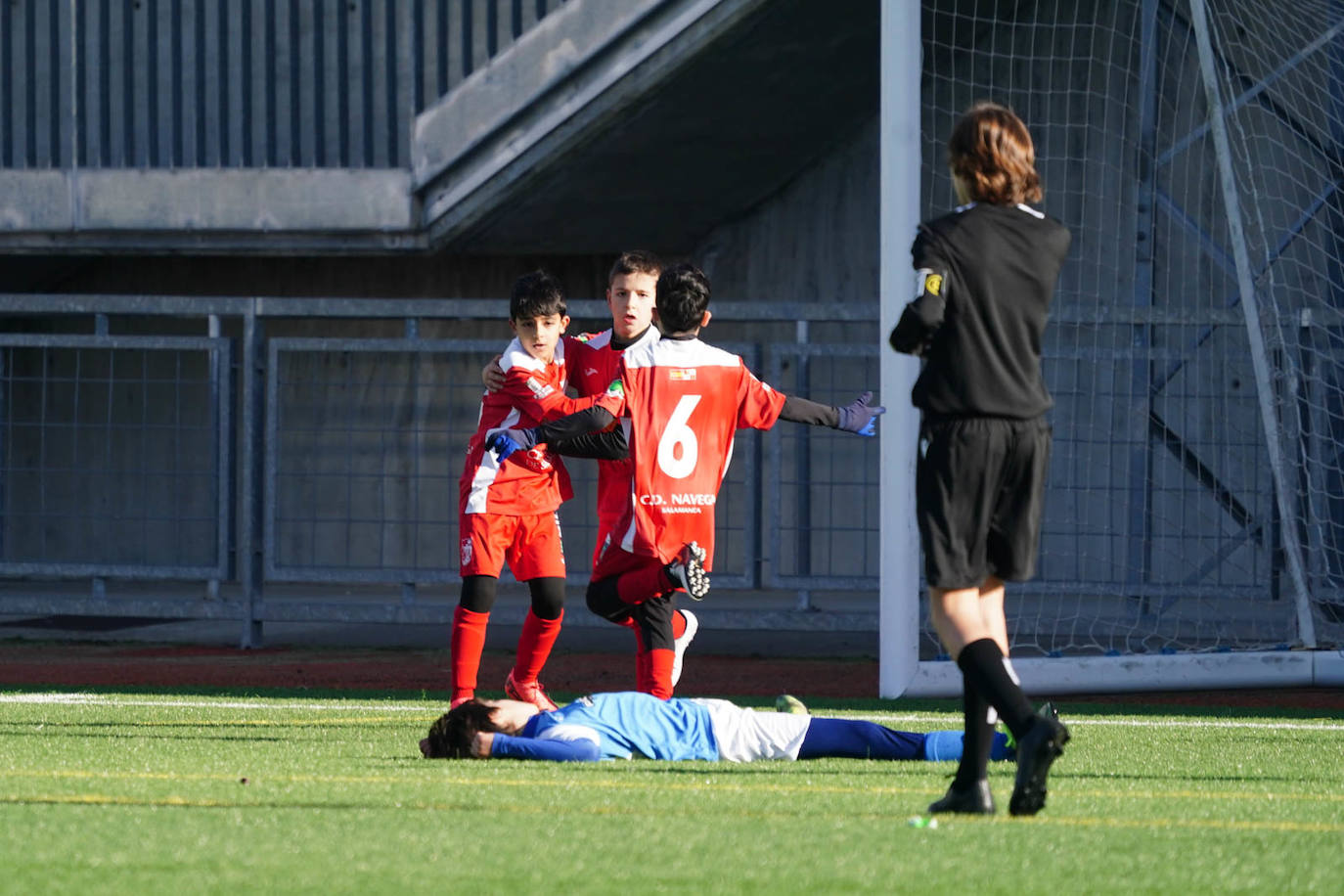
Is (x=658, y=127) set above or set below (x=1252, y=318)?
above

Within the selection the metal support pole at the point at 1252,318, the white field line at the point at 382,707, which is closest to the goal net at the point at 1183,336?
the metal support pole at the point at 1252,318

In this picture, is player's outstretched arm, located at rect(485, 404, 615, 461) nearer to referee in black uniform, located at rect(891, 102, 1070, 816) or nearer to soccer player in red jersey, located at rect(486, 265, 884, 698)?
soccer player in red jersey, located at rect(486, 265, 884, 698)

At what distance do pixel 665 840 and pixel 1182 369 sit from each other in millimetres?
7754

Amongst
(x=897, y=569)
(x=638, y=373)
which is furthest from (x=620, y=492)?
(x=897, y=569)

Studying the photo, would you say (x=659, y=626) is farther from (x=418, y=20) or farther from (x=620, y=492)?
(x=418, y=20)

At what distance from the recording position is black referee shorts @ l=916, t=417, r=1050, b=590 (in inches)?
158

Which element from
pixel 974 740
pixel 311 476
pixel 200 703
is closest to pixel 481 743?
pixel 974 740

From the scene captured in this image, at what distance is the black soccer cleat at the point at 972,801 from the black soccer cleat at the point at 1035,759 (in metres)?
0.10

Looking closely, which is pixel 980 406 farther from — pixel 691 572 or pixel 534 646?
pixel 534 646

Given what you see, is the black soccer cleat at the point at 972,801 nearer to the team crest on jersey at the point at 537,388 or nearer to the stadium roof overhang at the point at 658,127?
the team crest on jersey at the point at 537,388

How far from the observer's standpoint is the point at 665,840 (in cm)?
368

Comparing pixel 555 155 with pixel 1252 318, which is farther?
pixel 555 155

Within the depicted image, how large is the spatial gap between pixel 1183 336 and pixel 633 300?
16.0ft

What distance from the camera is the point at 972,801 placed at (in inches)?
157
